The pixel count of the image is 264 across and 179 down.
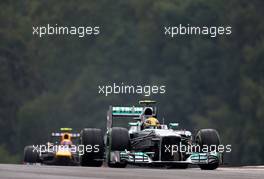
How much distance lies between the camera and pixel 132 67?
96.1 metres

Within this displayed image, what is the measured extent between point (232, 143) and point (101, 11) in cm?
2388

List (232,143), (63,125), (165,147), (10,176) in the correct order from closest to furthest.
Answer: (10,176)
(165,147)
(232,143)
(63,125)

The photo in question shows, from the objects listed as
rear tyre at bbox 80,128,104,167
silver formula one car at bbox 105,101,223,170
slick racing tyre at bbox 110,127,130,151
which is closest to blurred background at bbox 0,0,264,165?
silver formula one car at bbox 105,101,223,170

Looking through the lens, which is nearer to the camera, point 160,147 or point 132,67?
point 160,147

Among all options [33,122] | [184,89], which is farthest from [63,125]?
[184,89]

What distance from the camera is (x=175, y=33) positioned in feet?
299

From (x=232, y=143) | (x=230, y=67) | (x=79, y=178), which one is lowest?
(x=79, y=178)

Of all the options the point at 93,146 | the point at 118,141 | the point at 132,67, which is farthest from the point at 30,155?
the point at 132,67

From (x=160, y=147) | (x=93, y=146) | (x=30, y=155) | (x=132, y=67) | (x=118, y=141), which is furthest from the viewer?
(x=132, y=67)

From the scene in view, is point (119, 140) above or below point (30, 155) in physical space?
below

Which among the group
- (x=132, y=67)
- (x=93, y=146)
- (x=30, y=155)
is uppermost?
(x=132, y=67)

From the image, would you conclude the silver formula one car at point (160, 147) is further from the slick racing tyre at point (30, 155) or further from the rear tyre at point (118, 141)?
the slick racing tyre at point (30, 155)

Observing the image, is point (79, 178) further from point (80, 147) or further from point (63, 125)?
point (63, 125)

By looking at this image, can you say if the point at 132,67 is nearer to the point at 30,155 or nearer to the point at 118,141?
the point at 30,155
